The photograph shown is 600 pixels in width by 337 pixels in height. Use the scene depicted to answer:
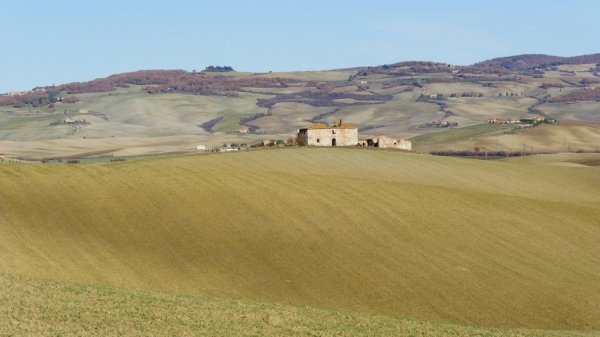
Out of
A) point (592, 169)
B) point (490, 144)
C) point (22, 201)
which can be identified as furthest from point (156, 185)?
point (490, 144)

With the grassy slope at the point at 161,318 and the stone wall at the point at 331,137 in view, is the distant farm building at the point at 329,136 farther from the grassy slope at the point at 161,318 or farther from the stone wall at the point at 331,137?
the grassy slope at the point at 161,318

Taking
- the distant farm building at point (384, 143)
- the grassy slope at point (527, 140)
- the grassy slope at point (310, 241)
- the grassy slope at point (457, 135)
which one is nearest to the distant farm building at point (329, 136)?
the distant farm building at point (384, 143)

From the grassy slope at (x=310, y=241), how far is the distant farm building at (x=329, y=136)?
49.7 m

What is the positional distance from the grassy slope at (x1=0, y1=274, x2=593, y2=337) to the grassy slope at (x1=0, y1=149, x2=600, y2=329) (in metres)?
6.05

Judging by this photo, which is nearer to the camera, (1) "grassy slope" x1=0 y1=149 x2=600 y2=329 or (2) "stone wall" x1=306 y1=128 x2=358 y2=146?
(1) "grassy slope" x1=0 y1=149 x2=600 y2=329

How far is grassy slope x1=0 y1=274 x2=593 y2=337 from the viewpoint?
27.4 meters

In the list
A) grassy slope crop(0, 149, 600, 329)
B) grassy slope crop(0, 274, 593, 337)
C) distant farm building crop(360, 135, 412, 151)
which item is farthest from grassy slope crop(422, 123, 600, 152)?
grassy slope crop(0, 274, 593, 337)

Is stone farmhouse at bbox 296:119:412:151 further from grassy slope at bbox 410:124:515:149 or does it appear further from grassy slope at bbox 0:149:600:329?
grassy slope at bbox 410:124:515:149

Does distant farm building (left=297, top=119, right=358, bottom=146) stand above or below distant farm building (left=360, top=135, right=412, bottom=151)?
above

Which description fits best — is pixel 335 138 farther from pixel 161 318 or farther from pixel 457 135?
pixel 161 318

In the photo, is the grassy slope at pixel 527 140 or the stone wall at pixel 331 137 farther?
the grassy slope at pixel 527 140

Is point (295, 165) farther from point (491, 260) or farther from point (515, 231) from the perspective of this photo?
point (491, 260)

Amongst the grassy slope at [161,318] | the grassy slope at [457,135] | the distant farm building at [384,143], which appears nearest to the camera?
the grassy slope at [161,318]

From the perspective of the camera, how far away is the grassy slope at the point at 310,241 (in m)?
40.6
